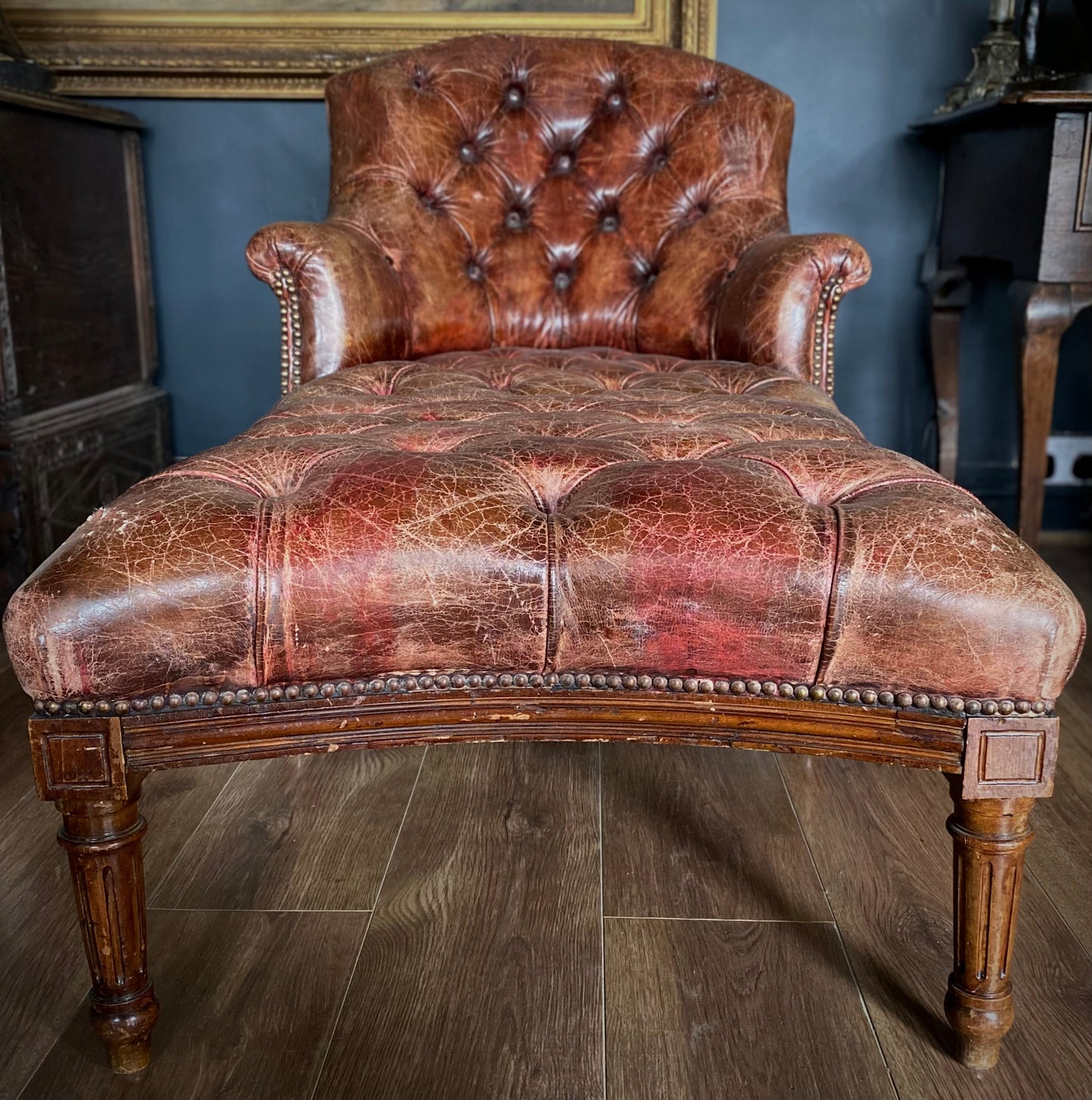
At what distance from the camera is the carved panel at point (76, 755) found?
729mm

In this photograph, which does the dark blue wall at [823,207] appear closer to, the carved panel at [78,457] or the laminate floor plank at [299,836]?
the carved panel at [78,457]

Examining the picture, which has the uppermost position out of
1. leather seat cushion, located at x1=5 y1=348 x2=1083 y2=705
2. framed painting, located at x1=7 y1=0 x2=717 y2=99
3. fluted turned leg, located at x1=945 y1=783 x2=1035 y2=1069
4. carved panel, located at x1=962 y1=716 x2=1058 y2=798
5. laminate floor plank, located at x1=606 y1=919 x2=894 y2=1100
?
framed painting, located at x1=7 y1=0 x2=717 y2=99

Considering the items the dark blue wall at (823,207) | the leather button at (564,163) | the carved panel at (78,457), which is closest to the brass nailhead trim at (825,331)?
the leather button at (564,163)

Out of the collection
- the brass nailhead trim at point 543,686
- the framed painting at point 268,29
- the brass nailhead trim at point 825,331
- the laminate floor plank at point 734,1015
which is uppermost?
the framed painting at point 268,29

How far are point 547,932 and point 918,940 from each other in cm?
34

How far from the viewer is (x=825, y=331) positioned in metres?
1.43

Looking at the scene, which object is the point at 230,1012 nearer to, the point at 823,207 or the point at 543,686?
the point at 543,686

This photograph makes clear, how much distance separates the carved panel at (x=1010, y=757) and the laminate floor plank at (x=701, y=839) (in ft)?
1.07

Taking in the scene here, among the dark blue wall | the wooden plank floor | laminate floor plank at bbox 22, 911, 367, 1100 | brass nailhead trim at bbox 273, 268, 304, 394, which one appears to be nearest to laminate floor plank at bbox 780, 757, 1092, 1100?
the wooden plank floor

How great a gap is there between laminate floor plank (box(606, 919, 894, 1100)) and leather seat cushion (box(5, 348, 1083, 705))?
31 centimetres

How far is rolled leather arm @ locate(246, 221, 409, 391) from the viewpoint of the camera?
1.37 metres

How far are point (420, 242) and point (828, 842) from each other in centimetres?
103

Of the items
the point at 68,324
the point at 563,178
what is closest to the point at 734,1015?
the point at 563,178

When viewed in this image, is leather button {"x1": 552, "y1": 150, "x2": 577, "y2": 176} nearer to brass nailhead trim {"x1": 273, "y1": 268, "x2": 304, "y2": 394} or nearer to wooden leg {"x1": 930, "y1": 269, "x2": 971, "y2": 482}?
brass nailhead trim {"x1": 273, "y1": 268, "x2": 304, "y2": 394}
